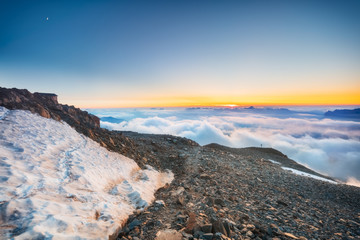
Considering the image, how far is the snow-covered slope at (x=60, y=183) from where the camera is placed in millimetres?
4238

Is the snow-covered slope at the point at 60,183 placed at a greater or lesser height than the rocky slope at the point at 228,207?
greater

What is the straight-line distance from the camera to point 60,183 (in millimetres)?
6340

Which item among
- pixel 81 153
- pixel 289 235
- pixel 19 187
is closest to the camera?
pixel 19 187

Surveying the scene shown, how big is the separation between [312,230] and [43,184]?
11.9 m

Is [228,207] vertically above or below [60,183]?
below

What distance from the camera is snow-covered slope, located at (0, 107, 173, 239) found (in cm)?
424

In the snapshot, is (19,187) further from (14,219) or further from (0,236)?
(0,236)

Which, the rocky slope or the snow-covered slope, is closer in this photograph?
the snow-covered slope

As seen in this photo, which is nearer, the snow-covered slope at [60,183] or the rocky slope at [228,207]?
the snow-covered slope at [60,183]

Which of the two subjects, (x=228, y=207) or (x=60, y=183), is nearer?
(x=60, y=183)

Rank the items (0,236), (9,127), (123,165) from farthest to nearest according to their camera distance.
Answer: (123,165)
(9,127)
(0,236)

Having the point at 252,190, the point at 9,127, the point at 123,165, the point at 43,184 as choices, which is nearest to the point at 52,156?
the point at 43,184

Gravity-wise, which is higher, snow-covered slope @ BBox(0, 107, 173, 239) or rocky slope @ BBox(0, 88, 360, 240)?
snow-covered slope @ BBox(0, 107, 173, 239)

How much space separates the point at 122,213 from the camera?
612 centimetres
